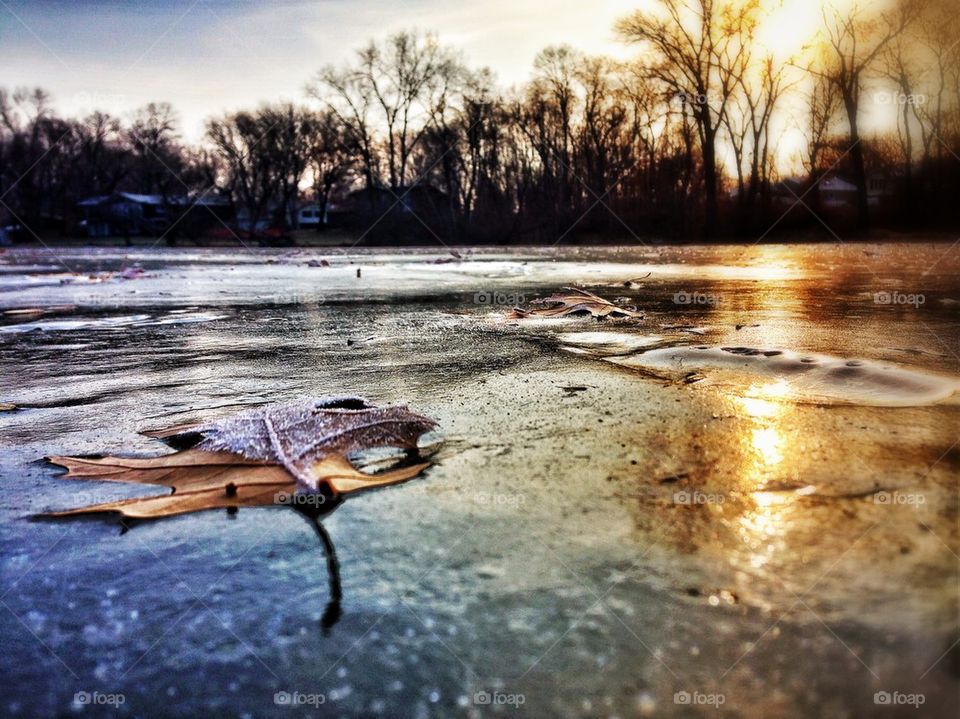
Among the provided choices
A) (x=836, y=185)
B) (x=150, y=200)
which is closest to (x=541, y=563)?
(x=836, y=185)

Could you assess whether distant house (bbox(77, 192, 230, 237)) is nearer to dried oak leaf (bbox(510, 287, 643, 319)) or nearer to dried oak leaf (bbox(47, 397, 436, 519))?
dried oak leaf (bbox(510, 287, 643, 319))

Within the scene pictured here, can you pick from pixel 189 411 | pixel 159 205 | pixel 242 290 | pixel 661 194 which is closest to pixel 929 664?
pixel 189 411

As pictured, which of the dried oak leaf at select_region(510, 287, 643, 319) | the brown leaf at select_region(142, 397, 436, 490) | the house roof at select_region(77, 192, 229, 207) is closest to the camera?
the brown leaf at select_region(142, 397, 436, 490)

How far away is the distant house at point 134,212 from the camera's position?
210ft

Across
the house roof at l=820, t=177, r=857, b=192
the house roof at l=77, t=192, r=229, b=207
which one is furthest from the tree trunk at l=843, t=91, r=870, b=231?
the house roof at l=77, t=192, r=229, b=207

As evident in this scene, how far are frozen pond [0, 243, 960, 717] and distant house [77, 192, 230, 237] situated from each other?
6424 cm

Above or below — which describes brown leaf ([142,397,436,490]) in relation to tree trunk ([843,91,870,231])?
below

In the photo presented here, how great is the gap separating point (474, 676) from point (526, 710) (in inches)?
3.7

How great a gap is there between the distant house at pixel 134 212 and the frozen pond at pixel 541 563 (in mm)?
64244

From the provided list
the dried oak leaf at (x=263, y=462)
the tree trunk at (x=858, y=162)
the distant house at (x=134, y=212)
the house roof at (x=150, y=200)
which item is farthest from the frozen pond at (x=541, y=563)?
the house roof at (x=150, y=200)

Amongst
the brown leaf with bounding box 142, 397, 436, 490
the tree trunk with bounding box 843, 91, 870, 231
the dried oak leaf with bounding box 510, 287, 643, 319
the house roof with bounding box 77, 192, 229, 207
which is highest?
the house roof with bounding box 77, 192, 229, 207

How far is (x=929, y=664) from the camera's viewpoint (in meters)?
1.03

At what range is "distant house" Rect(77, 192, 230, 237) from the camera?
6394 centimetres

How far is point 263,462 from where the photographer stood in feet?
6.00
